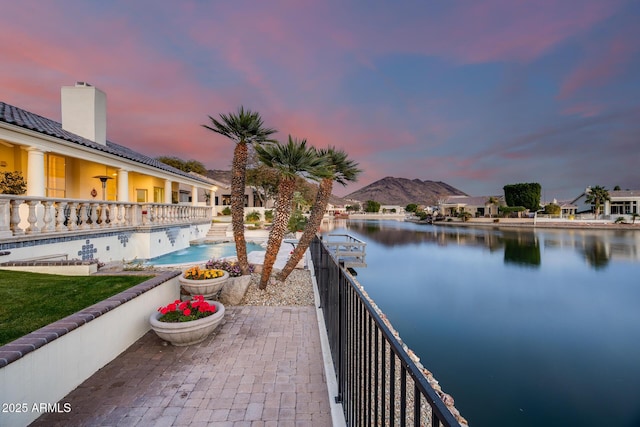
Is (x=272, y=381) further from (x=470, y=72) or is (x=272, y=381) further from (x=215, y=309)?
(x=470, y=72)

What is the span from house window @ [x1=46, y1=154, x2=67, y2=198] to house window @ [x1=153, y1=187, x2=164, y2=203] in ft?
19.4

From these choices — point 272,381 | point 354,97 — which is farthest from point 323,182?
point 354,97

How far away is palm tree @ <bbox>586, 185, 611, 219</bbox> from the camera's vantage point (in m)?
59.3

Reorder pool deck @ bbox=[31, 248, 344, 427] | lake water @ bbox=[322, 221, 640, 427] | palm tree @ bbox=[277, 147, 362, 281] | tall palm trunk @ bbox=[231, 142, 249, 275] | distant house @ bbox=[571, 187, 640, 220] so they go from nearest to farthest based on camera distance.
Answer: pool deck @ bbox=[31, 248, 344, 427] → lake water @ bbox=[322, 221, 640, 427] → tall palm trunk @ bbox=[231, 142, 249, 275] → palm tree @ bbox=[277, 147, 362, 281] → distant house @ bbox=[571, 187, 640, 220]

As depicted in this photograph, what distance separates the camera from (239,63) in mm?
16828

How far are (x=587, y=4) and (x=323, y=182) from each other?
736 inches

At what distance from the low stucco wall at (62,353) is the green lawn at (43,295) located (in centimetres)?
31

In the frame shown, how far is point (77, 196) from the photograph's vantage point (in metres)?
12.8

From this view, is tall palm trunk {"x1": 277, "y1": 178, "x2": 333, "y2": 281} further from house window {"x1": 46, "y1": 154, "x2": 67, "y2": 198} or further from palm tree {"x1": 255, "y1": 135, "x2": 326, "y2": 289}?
house window {"x1": 46, "y1": 154, "x2": 67, "y2": 198}

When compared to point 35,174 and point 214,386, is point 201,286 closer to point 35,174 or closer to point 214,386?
point 214,386

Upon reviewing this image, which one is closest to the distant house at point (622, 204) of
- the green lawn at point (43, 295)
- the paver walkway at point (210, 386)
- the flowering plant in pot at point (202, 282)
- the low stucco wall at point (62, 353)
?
the flowering plant in pot at point (202, 282)

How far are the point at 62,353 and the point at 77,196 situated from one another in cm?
1306

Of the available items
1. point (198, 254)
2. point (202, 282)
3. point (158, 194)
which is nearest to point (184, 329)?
point (202, 282)

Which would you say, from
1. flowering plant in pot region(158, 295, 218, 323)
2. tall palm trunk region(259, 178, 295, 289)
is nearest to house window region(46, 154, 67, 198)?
tall palm trunk region(259, 178, 295, 289)
